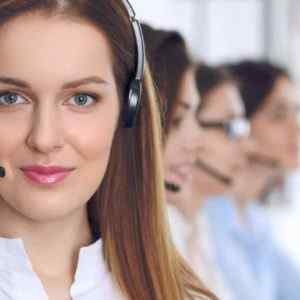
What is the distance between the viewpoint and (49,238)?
1034mm

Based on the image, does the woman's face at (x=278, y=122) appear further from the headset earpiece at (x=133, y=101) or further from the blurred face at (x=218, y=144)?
the headset earpiece at (x=133, y=101)

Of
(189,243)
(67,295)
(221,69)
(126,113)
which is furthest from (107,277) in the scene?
(221,69)

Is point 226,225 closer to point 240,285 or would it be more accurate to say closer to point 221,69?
point 240,285

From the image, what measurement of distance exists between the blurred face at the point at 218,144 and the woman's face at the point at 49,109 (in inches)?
46.3

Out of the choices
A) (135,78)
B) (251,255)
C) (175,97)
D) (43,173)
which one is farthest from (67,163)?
(251,255)

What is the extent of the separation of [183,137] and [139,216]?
0.59 m

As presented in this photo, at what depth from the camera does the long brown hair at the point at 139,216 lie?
3.60ft

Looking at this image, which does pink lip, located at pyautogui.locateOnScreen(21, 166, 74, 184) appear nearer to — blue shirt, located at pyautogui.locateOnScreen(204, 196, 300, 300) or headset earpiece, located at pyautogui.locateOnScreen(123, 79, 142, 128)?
headset earpiece, located at pyautogui.locateOnScreen(123, 79, 142, 128)

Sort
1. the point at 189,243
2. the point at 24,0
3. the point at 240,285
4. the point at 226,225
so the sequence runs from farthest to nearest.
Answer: the point at 226,225 < the point at 240,285 < the point at 189,243 < the point at 24,0

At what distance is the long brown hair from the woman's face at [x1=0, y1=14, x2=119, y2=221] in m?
0.09

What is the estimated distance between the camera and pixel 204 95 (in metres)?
2.18

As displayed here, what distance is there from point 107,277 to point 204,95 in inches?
44.5

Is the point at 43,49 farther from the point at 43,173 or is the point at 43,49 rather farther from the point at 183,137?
the point at 183,137

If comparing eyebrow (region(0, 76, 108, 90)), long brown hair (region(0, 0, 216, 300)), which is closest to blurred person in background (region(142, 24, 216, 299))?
long brown hair (region(0, 0, 216, 300))
